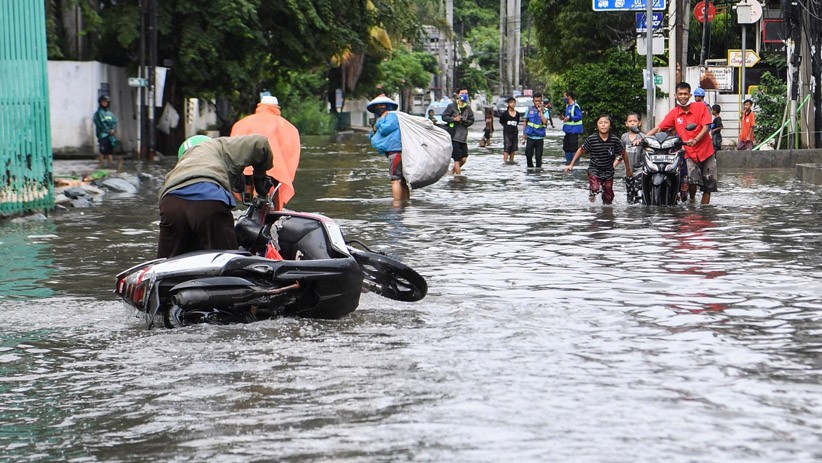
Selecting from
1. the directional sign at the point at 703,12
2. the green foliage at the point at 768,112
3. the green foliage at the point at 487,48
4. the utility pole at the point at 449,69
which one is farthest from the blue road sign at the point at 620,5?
the green foliage at the point at 487,48

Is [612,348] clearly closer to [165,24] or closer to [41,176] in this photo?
[41,176]

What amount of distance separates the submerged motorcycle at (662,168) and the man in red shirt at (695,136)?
5.3 inches

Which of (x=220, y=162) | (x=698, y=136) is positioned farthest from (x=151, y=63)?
(x=220, y=162)

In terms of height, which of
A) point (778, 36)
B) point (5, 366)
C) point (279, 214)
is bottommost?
point (5, 366)

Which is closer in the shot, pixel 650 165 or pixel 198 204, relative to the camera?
pixel 198 204

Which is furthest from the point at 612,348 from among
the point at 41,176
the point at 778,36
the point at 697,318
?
the point at 778,36

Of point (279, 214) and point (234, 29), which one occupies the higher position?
point (234, 29)

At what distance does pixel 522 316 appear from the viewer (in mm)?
9234

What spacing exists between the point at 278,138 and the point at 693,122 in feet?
23.8

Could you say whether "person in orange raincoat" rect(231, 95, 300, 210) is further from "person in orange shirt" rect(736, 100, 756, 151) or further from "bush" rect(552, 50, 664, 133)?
"bush" rect(552, 50, 664, 133)

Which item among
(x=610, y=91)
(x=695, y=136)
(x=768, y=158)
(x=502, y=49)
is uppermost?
(x=502, y=49)

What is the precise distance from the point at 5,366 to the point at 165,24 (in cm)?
2498

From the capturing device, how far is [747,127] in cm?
3203

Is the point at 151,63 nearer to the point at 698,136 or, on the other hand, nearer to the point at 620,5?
the point at 620,5
